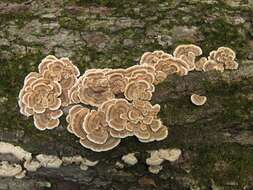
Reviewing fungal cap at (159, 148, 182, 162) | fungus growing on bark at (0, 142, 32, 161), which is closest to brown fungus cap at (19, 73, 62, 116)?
fungus growing on bark at (0, 142, 32, 161)

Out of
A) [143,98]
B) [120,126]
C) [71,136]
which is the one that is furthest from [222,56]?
[71,136]

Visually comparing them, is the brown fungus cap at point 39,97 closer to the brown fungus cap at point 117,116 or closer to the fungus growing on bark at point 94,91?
the fungus growing on bark at point 94,91

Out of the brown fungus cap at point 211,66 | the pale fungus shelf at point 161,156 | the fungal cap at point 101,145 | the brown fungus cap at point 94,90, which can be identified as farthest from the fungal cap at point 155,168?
the brown fungus cap at point 211,66

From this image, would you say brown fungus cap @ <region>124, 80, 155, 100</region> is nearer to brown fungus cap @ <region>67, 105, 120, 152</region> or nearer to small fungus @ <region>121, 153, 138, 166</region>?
brown fungus cap @ <region>67, 105, 120, 152</region>

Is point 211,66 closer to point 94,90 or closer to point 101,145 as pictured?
point 94,90

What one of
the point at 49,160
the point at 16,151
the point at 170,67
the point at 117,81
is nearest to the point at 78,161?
the point at 49,160

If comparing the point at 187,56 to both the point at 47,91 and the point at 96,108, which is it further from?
the point at 47,91

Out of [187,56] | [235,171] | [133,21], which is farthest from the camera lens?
[133,21]
